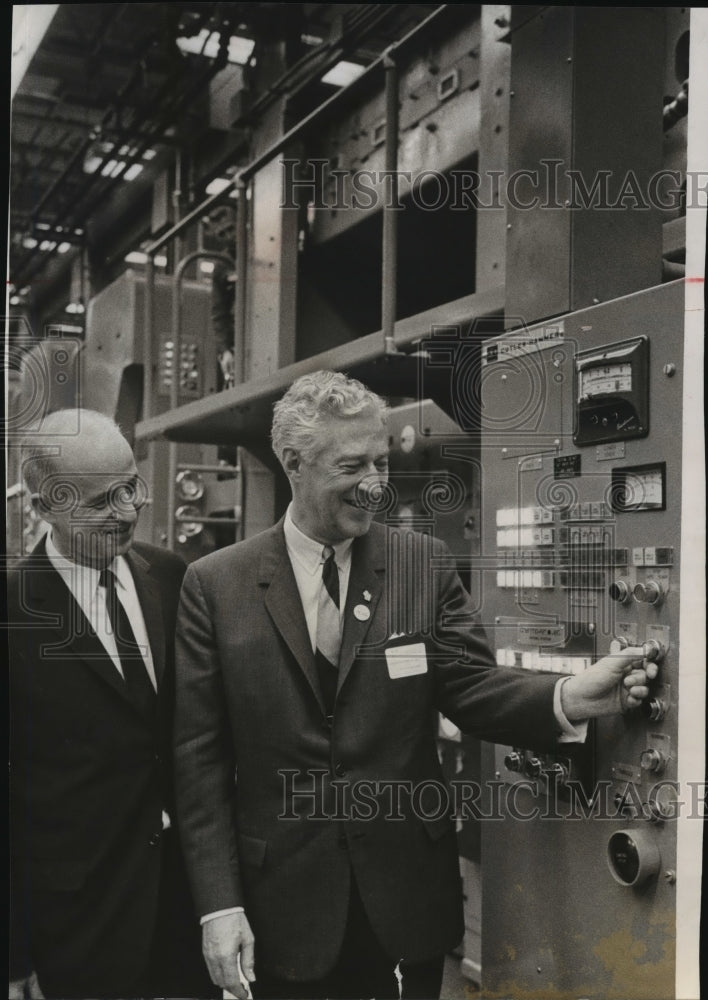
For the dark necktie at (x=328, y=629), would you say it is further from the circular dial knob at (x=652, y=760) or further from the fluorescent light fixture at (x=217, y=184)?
the fluorescent light fixture at (x=217, y=184)

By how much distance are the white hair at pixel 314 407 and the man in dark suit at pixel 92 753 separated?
0.46 metres

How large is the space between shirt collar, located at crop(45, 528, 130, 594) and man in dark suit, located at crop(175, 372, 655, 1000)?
269 mm

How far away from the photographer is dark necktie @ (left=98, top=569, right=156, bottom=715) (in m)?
2.41

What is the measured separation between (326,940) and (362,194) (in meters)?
Result: 2.49

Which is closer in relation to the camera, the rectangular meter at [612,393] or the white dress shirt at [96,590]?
the rectangular meter at [612,393]

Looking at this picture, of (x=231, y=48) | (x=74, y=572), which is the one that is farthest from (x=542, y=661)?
(x=231, y=48)

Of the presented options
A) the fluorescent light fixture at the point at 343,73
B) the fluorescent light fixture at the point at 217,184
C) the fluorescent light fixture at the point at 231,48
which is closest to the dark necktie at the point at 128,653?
the fluorescent light fixture at the point at 217,184

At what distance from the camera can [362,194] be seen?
3.38 meters

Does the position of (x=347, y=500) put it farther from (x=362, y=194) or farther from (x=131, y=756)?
(x=362, y=194)

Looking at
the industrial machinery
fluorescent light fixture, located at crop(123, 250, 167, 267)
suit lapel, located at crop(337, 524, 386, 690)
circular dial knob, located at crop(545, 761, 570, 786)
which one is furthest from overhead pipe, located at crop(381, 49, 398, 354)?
fluorescent light fixture, located at crop(123, 250, 167, 267)

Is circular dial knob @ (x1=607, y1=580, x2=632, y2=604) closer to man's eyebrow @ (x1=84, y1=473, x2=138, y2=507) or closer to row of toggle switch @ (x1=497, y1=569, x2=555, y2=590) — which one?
row of toggle switch @ (x1=497, y1=569, x2=555, y2=590)

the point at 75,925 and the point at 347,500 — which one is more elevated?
the point at 347,500

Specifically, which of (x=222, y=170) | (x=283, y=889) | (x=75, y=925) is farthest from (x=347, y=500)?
(x=222, y=170)

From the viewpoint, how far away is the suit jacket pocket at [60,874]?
8.01 feet
